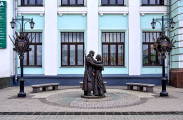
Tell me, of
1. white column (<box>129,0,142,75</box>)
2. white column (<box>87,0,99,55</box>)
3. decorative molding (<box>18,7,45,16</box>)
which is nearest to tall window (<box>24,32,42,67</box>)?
decorative molding (<box>18,7,45,16</box>)

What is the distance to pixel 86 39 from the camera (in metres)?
16.0

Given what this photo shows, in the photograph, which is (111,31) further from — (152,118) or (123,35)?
(152,118)

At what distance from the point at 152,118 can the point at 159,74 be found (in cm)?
1003

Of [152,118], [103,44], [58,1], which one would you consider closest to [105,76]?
[103,44]

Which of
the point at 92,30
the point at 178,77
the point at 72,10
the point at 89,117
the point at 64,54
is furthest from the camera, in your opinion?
the point at 64,54

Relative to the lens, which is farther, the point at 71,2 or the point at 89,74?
the point at 71,2

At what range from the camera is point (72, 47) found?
16.3 metres

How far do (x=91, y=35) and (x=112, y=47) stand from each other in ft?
6.57

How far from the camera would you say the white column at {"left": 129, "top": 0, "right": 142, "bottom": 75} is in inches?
626

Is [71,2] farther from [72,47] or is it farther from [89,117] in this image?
[89,117]

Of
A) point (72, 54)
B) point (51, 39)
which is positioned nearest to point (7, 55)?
point (51, 39)

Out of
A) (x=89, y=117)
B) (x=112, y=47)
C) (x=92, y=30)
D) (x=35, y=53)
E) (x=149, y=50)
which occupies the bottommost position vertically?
(x=89, y=117)

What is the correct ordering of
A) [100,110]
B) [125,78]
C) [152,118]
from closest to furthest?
[152,118] < [100,110] < [125,78]

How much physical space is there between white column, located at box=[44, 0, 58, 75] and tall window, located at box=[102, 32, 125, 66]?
12.8 feet
